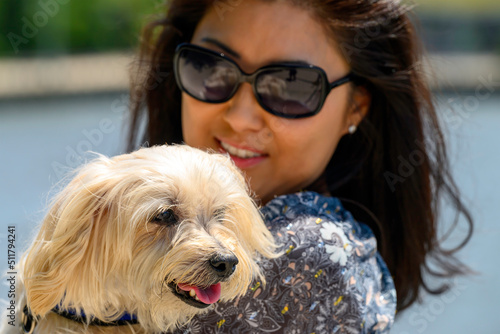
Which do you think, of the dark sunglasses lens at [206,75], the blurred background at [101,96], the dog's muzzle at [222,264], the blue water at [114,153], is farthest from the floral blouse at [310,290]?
the blurred background at [101,96]

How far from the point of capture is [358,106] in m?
2.66

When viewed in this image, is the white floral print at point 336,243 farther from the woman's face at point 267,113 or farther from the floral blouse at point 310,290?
the woman's face at point 267,113

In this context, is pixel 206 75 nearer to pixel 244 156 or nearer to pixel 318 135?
pixel 244 156

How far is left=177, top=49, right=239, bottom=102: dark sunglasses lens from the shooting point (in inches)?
94.8

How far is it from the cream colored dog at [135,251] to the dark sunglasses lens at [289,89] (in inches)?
18.4

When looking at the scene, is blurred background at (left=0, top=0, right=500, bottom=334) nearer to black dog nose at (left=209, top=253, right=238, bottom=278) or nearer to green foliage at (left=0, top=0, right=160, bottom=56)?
green foliage at (left=0, top=0, right=160, bottom=56)

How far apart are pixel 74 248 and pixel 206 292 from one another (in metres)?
0.40

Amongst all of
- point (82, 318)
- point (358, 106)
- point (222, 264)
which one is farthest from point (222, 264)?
point (358, 106)

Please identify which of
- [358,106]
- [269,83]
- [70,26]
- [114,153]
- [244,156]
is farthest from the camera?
[70,26]

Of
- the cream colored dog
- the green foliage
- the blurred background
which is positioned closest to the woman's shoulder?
the cream colored dog

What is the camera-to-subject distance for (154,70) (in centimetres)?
297

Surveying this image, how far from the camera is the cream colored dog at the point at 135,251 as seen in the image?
1.85 metres

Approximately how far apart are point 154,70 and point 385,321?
1554 mm

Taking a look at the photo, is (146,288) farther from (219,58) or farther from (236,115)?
(219,58)
